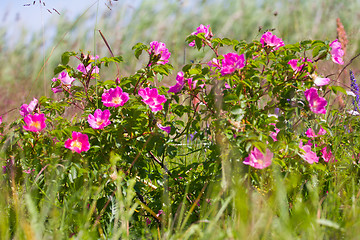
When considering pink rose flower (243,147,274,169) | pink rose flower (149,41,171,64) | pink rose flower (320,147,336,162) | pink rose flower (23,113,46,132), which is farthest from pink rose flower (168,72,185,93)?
pink rose flower (320,147,336,162)

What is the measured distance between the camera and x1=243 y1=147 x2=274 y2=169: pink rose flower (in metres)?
1.20

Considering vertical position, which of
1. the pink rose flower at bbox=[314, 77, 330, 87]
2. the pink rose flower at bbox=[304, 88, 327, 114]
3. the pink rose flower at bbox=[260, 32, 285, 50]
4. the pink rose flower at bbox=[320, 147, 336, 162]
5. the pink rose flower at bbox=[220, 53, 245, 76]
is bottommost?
the pink rose flower at bbox=[320, 147, 336, 162]

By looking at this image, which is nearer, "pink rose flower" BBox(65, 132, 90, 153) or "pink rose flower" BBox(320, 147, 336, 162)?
"pink rose flower" BBox(65, 132, 90, 153)

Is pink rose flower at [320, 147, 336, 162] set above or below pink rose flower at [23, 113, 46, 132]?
below

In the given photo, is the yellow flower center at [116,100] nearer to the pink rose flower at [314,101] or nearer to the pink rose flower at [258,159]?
the pink rose flower at [258,159]

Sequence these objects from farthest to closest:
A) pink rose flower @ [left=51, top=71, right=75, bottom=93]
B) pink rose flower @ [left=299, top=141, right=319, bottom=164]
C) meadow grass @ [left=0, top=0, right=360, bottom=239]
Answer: pink rose flower @ [left=51, top=71, right=75, bottom=93]
pink rose flower @ [left=299, top=141, right=319, bottom=164]
meadow grass @ [left=0, top=0, right=360, bottom=239]

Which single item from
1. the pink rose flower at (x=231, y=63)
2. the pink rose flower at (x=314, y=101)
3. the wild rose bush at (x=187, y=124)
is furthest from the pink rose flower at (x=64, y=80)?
the pink rose flower at (x=314, y=101)

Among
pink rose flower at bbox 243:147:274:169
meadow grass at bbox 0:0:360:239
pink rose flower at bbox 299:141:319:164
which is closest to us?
meadow grass at bbox 0:0:360:239

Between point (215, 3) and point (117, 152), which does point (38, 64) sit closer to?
point (117, 152)

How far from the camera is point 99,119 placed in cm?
132

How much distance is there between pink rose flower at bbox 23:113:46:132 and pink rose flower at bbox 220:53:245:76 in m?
0.61

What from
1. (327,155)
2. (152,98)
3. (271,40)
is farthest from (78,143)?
(327,155)

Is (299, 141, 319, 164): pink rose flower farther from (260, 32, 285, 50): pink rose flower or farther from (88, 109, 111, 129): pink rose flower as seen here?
(88, 109, 111, 129): pink rose flower

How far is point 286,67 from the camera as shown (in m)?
1.34
